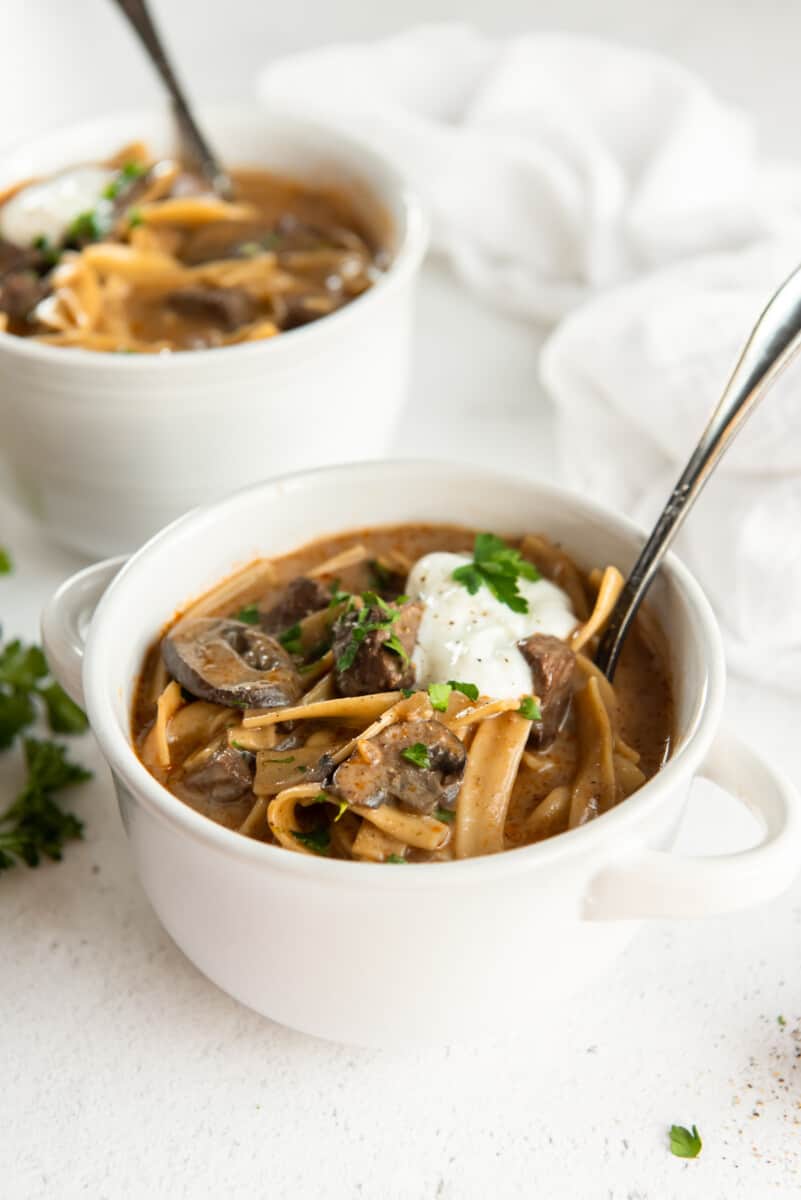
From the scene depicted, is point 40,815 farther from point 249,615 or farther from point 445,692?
point 445,692

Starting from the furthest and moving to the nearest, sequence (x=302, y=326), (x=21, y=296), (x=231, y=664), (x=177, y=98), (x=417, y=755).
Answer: (x=177, y=98), (x=21, y=296), (x=302, y=326), (x=231, y=664), (x=417, y=755)

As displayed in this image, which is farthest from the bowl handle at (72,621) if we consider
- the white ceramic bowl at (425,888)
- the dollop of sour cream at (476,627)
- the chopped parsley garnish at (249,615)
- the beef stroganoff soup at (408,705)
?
the dollop of sour cream at (476,627)

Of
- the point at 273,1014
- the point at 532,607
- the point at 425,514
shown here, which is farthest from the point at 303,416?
the point at 273,1014

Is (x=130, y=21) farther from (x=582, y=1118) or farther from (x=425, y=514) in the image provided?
(x=582, y=1118)

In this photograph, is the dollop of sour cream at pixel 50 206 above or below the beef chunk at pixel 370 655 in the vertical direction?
above

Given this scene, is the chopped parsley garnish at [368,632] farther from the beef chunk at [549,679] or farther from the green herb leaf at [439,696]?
the beef chunk at [549,679]

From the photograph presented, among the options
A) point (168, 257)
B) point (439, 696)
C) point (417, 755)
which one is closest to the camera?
point (417, 755)

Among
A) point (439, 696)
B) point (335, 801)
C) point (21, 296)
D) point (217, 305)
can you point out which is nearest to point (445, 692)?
point (439, 696)

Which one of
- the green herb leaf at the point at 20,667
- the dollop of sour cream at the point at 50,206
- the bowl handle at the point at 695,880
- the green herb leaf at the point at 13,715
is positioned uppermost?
the dollop of sour cream at the point at 50,206
